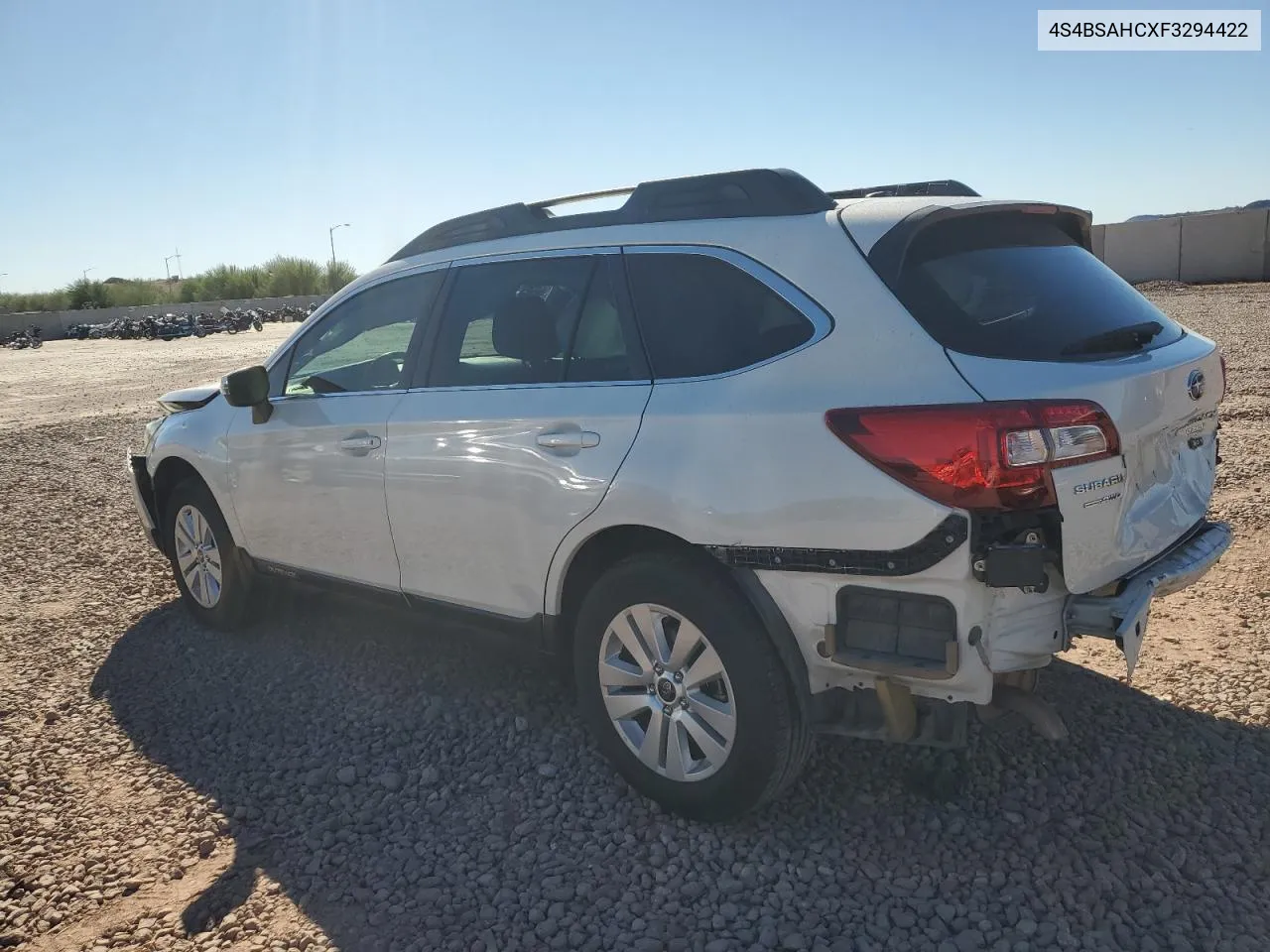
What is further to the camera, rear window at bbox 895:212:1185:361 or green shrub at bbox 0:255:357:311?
green shrub at bbox 0:255:357:311

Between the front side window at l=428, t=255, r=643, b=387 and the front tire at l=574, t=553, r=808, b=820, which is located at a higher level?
the front side window at l=428, t=255, r=643, b=387

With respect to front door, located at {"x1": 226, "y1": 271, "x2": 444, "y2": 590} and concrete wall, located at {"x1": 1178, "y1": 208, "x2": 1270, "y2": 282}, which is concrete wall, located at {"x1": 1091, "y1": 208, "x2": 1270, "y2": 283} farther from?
front door, located at {"x1": 226, "y1": 271, "x2": 444, "y2": 590}

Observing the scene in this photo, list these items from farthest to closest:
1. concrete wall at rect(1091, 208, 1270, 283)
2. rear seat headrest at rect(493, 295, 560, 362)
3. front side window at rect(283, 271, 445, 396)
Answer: concrete wall at rect(1091, 208, 1270, 283) < front side window at rect(283, 271, 445, 396) < rear seat headrest at rect(493, 295, 560, 362)

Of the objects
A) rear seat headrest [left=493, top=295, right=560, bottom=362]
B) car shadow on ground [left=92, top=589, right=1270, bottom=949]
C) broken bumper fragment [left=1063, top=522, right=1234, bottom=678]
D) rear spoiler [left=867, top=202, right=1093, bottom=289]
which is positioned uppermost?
rear spoiler [left=867, top=202, right=1093, bottom=289]

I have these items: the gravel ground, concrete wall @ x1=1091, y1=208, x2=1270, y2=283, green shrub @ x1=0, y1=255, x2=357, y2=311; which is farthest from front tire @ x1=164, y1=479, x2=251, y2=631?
green shrub @ x1=0, y1=255, x2=357, y2=311

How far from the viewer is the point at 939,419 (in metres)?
2.54

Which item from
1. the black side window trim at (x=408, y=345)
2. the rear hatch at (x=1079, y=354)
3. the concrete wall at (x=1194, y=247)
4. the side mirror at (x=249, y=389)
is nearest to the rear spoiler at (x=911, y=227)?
the rear hatch at (x=1079, y=354)

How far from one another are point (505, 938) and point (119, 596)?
424cm

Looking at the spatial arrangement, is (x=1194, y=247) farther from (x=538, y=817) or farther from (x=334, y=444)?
(x=538, y=817)

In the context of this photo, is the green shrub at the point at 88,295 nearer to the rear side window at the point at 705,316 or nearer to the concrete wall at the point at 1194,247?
the concrete wall at the point at 1194,247

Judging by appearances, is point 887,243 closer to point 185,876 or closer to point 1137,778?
point 1137,778

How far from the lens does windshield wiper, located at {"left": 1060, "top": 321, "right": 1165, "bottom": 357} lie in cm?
276

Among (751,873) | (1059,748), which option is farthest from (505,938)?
(1059,748)

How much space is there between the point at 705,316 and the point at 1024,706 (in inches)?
58.2
